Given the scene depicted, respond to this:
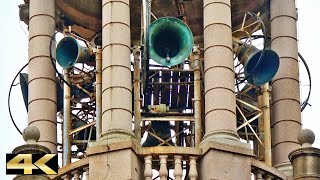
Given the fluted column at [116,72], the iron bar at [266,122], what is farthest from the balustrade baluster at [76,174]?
the iron bar at [266,122]

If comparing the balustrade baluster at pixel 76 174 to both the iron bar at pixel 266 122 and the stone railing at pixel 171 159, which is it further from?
the iron bar at pixel 266 122

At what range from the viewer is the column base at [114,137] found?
56281 mm

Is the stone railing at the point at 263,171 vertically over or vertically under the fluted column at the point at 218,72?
under

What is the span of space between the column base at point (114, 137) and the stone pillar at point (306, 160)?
3.99 meters

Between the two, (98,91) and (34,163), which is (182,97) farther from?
(34,163)

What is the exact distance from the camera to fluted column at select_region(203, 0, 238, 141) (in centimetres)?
5697

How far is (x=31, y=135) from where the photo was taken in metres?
55.3

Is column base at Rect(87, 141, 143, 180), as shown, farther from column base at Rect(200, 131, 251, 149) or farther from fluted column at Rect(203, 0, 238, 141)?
fluted column at Rect(203, 0, 238, 141)

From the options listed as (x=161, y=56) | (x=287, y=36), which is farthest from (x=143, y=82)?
(x=287, y=36)

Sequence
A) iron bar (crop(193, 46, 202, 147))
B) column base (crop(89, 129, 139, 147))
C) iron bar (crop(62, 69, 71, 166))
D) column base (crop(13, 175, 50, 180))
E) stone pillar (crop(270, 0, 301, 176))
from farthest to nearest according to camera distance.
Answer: iron bar (crop(62, 69, 71, 166)) < stone pillar (crop(270, 0, 301, 176)) < iron bar (crop(193, 46, 202, 147)) < column base (crop(89, 129, 139, 147)) < column base (crop(13, 175, 50, 180))

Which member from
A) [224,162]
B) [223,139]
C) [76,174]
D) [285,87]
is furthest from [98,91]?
[285,87]

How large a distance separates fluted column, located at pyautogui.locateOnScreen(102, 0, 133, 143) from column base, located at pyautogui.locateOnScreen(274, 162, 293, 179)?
4273 mm

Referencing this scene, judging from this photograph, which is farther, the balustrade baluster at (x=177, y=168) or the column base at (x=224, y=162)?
the column base at (x=224, y=162)

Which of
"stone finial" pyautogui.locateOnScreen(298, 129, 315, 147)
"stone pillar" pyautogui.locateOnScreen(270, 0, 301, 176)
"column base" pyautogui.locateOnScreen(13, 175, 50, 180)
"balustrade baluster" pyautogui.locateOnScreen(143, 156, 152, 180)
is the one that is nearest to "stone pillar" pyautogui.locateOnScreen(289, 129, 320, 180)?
"stone finial" pyautogui.locateOnScreen(298, 129, 315, 147)
